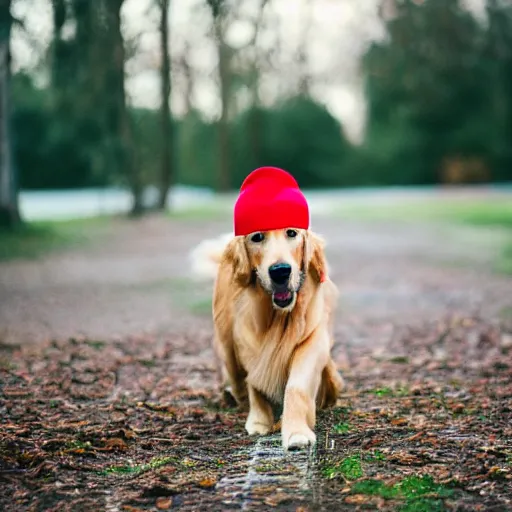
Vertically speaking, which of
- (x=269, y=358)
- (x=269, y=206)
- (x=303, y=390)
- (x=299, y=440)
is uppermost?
(x=269, y=206)

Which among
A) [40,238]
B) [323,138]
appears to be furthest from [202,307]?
[323,138]

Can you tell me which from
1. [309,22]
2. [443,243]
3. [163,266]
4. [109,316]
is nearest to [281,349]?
[109,316]

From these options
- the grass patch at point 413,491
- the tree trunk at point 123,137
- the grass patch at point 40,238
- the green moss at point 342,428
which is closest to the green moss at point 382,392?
the green moss at point 342,428

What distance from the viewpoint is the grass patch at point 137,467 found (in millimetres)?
3352

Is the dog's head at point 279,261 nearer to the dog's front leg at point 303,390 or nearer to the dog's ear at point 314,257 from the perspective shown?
the dog's ear at point 314,257

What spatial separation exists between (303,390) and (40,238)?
1174 cm

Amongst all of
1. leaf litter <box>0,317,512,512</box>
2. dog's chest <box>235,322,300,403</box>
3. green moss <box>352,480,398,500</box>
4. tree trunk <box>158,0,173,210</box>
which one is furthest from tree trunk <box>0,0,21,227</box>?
green moss <box>352,480,398,500</box>

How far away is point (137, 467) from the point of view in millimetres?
3416

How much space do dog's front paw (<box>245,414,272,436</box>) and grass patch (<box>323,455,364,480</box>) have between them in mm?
606

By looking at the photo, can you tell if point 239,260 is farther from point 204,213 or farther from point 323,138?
point 323,138

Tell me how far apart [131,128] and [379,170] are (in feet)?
47.8

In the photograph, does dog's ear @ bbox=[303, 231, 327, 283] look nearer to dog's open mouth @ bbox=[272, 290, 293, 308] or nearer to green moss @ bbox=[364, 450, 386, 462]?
dog's open mouth @ bbox=[272, 290, 293, 308]

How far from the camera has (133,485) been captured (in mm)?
3197

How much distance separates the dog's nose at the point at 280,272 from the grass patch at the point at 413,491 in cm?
103
